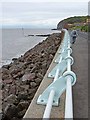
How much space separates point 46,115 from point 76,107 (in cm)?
195

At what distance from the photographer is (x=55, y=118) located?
3566mm

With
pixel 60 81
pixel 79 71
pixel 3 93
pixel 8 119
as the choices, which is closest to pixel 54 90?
pixel 60 81

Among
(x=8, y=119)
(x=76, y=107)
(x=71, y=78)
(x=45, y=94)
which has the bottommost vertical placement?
(x=8, y=119)

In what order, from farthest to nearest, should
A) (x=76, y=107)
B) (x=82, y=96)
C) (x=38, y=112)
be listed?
(x=82, y=96), (x=76, y=107), (x=38, y=112)

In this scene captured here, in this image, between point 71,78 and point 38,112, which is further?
point 38,112

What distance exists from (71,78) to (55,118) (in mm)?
607

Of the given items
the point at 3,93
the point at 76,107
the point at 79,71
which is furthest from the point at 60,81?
the point at 3,93

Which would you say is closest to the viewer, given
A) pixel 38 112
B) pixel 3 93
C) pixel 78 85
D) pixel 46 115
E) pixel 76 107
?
pixel 46 115

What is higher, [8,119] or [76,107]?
[76,107]

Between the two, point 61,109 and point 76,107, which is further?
point 76,107

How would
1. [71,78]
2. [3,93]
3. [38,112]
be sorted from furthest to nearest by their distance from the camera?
[3,93] < [38,112] < [71,78]

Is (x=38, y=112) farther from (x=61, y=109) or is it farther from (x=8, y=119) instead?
(x=8, y=119)

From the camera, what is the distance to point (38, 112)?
12.2ft

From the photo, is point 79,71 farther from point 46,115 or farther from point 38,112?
point 46,115
